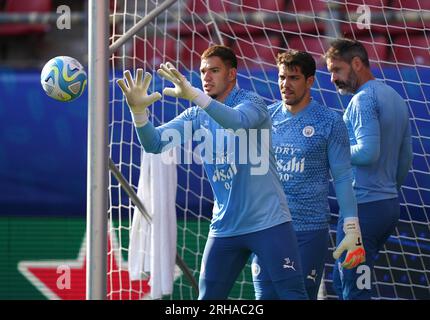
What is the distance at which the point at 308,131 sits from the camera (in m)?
5.69

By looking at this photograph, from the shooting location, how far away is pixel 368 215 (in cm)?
599

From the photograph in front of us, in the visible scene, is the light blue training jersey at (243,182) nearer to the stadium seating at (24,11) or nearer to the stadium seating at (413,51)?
the stadium seating at (413,51)

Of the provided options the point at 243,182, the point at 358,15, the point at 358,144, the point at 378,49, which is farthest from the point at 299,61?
the point at 378,49

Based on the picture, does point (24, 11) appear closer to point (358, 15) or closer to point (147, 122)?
point (358, 15)

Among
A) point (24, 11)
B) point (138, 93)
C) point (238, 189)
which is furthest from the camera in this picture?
point (24, 11)

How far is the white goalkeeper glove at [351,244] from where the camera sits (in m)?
5.52

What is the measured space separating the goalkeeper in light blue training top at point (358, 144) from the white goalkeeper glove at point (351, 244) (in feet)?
1.28

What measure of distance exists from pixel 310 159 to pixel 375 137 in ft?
1.26

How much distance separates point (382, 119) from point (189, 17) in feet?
11.7

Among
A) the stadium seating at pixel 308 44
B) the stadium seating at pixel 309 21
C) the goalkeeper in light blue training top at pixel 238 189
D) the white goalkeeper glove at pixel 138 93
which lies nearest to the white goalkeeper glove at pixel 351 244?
the goalkeeper in light blue training top at pixel 238 189

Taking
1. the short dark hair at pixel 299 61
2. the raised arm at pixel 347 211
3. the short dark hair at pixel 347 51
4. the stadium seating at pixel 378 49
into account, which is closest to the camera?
the raised arm at pixel 347 211

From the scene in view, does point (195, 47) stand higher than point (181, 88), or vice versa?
point (195, 47)

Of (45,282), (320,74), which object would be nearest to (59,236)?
(45,282)
